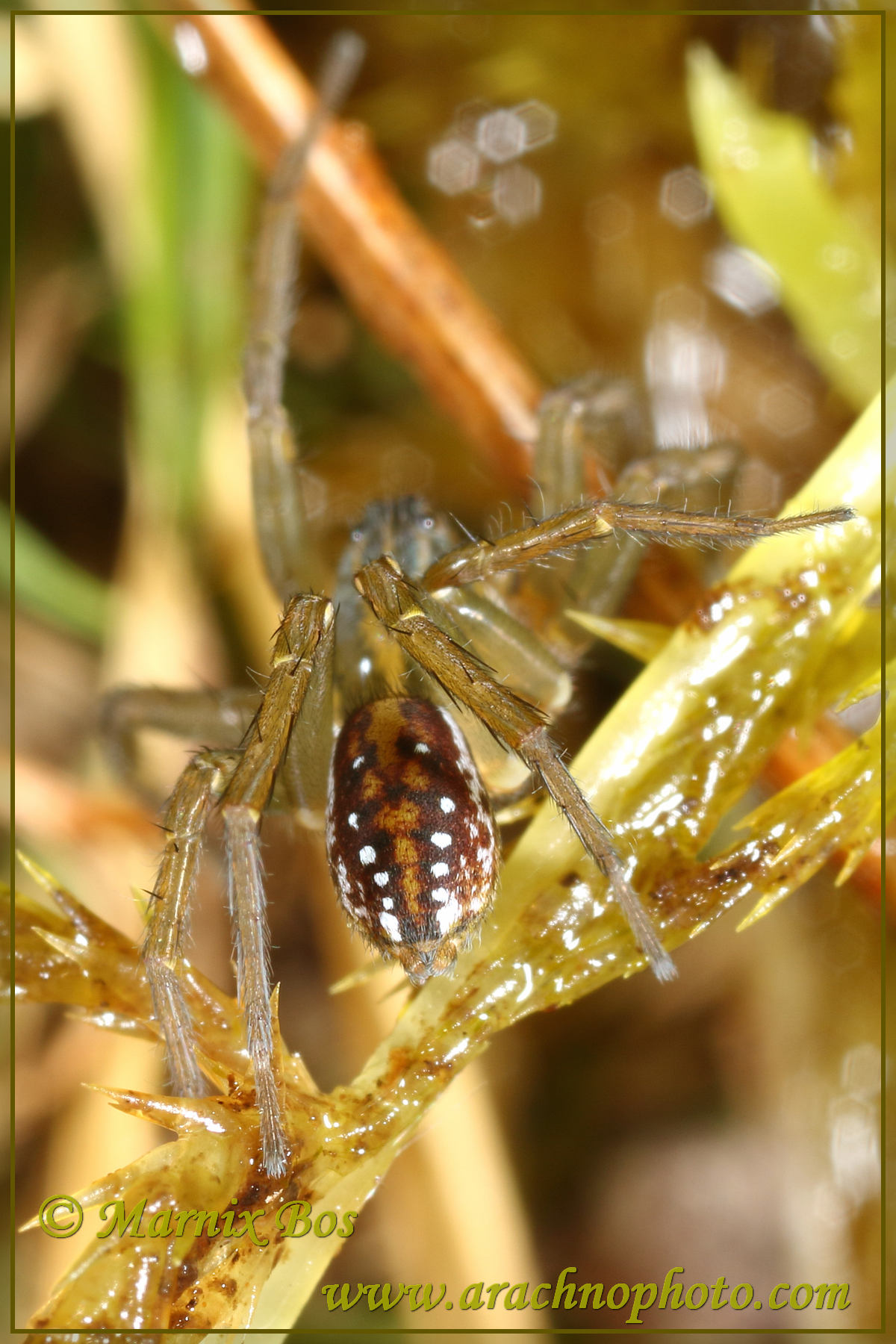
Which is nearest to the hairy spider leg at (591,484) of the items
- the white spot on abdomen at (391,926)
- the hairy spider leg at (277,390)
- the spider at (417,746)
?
the spider at (417,746)

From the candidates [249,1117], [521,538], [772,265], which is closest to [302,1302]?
[249,1117]

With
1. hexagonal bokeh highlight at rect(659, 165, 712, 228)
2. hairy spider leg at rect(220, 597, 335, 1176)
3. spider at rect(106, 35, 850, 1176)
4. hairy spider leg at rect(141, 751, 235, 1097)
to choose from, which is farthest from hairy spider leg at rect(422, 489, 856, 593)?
hexagonal bokeh highlight at rect(659, 165, 712, 228)

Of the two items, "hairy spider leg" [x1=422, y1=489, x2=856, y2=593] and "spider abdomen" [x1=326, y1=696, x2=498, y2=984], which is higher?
"hairy spider leg" [x1=422, y1=489, x2=856, y2=593]

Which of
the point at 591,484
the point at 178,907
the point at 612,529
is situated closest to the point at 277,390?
the point at 591,484

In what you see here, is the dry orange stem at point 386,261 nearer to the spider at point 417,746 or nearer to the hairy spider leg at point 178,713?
the spider at point 417,746

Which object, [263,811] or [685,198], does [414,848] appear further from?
[685,198]

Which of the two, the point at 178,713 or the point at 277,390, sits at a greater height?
the point at 277,390

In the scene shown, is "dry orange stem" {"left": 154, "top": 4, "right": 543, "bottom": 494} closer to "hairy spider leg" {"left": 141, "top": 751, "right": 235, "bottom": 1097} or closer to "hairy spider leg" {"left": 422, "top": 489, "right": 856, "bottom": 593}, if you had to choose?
"hairy spider leg" {"left": 422, "top": 489, "right": 856, "bottom": 593}
